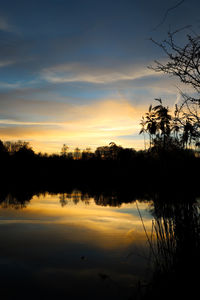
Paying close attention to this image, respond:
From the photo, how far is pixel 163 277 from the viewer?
143 inches

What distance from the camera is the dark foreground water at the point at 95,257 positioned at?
12.9ft

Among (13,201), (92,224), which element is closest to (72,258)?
(92,224)

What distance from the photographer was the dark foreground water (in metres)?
3.94

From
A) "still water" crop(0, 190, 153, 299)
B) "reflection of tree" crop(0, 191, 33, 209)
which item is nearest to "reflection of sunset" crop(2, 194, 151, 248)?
"still water" crop(0, 190, 153, 299)

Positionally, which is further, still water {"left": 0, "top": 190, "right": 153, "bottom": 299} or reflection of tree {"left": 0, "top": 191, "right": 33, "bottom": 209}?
reflection of tree {"left": 0, "top": 191, "right": 33, "bottom": 209}

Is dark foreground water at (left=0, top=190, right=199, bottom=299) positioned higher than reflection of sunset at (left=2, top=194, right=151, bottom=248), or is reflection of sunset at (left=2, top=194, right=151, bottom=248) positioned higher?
dark foreground water at (left=0, top=190, right=199, bottom=299)

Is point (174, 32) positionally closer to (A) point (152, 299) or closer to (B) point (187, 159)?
(B) point (187, 159)

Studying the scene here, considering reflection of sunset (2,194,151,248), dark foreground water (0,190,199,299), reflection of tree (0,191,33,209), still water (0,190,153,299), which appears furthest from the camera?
reflection of tree (0,191,33,209)

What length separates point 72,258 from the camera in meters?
5.66

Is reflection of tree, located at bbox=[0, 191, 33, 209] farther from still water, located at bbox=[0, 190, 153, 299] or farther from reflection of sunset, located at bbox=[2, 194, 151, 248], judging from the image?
still water, located at bbox=[0, 190, 153, 299]

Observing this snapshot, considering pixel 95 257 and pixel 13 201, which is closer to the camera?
pixel 95 257

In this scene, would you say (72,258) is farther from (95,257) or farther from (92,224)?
(92,224)

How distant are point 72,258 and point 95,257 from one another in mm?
548

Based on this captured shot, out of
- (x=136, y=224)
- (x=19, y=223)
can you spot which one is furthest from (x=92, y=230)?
(x=19, y=223)
